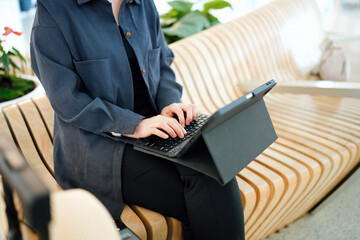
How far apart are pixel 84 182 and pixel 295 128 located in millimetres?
1238

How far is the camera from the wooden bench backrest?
2098 mm

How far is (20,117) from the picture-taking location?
5.23 feet

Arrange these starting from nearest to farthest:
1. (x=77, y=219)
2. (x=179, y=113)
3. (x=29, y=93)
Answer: (x=77, y=219), (x=179, y=113), (x=29, y=93)

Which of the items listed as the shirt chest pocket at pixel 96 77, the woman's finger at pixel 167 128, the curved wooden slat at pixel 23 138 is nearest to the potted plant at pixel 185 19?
the curved wooden slat at pixel 23 138

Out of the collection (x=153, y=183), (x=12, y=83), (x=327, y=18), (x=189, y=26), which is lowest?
(x=327, y=18)

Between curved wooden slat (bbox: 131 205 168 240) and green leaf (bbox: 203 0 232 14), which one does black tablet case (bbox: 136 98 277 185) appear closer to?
curved wooden slat (bbox: 131 205 168 240)

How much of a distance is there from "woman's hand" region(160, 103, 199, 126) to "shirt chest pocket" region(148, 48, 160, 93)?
0.15m

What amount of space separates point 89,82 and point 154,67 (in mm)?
324

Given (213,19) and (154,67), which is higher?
(154,67)

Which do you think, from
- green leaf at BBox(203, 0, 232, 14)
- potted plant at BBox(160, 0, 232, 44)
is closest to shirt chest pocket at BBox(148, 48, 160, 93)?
potted plant at BBox(160, 0, 232, 44)

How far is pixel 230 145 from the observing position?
1.00 meters

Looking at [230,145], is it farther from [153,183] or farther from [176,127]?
[153,183]

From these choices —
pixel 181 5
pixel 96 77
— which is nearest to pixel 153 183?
pixel 96 77

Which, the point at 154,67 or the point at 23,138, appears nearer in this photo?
the point at 154,67
